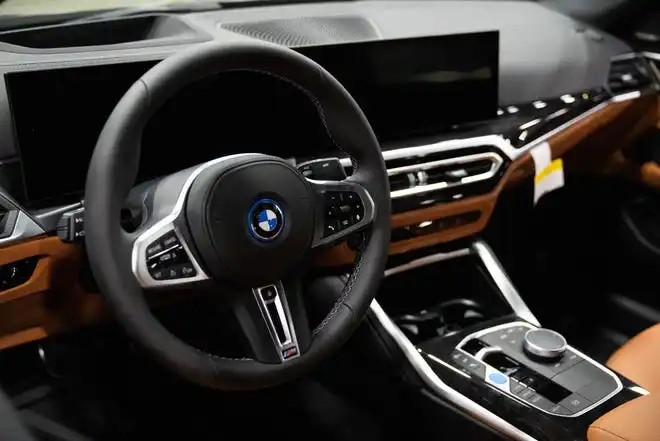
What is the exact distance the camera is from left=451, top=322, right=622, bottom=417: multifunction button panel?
139 centimetres

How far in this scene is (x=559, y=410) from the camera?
1.36 metres

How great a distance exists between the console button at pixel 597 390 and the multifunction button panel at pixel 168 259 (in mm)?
703

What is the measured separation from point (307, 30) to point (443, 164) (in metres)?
0.39

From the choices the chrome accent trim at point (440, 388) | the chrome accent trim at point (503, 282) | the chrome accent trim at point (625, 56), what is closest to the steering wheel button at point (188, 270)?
the chrome accent trim at point (440, 388)

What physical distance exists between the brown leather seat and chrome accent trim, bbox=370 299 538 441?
282 millimetres

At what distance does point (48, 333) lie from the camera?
4.16 ft

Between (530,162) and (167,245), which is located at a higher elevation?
(167,245)

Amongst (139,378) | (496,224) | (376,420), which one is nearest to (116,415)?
(139,378)

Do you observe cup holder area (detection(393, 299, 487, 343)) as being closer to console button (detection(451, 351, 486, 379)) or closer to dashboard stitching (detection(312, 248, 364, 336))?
console button (detection(451, 351, 486, 379))

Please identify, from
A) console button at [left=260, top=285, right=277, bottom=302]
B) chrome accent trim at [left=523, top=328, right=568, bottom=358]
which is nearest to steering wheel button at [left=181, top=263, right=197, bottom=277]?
console button at [left=260, top=285, right=277, bottom=302]

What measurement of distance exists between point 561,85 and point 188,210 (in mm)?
1140

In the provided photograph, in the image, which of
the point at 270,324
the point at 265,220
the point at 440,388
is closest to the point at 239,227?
the point at 265,220

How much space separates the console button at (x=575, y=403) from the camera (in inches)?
53.7

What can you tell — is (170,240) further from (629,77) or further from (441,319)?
(629,77)
